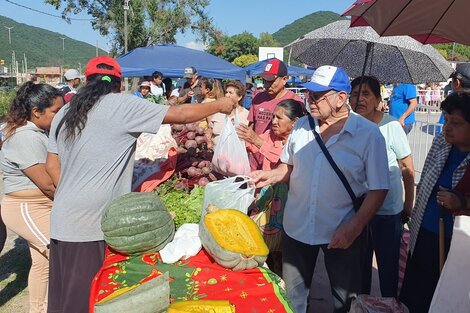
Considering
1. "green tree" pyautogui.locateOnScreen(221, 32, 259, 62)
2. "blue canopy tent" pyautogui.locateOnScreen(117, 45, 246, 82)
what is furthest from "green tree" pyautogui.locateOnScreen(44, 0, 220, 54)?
"green tree" pyautogui.locateOnScreen(221, 32, 259, 62)

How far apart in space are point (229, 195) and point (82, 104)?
1021mm

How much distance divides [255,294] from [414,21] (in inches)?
86.8

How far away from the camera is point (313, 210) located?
8.46 ft

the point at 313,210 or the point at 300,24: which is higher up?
the point at 300,24

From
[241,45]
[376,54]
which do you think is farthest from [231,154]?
[241,45]

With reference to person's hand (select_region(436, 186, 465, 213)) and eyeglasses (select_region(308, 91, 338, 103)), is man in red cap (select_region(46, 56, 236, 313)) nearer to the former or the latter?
eyeglasses (select_region(308, 91, 338, 103))

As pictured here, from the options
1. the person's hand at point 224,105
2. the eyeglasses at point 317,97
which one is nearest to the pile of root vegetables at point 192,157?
the person's hand at point 224,105

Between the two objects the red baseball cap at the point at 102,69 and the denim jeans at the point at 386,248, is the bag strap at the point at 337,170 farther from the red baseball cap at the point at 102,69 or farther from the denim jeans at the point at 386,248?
the red baseball cap at the point at 102,69

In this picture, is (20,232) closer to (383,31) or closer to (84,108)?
(84,108)

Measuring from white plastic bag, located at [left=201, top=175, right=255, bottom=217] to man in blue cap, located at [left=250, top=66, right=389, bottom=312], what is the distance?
300 mm

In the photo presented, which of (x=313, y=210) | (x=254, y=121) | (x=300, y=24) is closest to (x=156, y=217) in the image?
(x=313, y=210)

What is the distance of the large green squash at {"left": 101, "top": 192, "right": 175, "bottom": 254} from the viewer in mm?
2346

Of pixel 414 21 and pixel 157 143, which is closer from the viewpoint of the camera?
pixel 414 21

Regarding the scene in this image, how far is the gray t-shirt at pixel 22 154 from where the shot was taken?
2971 millimetres
